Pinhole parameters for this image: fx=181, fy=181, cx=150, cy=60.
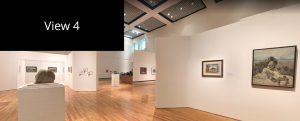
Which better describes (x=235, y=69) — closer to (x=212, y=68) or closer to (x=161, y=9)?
(x=212, y=68)

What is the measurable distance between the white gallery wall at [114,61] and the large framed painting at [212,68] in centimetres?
2024

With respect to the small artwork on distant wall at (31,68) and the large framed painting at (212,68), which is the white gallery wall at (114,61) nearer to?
the small artwork on distant wall at (31,68)

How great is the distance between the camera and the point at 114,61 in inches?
1072

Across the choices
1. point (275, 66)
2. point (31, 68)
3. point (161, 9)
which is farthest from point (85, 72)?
point (275, 66)

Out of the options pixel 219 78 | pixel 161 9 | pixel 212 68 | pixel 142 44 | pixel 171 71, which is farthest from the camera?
pixel 142 44

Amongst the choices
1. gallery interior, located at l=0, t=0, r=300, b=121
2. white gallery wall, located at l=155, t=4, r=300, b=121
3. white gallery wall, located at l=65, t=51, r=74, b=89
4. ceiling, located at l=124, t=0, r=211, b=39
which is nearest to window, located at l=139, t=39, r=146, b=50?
ceiling, located at l=124, t=0, r=211, b=39

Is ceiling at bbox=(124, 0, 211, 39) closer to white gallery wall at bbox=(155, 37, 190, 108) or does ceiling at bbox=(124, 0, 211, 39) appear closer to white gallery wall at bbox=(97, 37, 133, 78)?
white gallery wall at bbox=(155, 37, 190, 108)

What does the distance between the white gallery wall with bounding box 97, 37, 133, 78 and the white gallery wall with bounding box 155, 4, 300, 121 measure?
19506 millimetres

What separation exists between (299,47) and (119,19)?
4.60m

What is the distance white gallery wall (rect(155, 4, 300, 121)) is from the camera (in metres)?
4.46

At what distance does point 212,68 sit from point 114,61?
22.1m

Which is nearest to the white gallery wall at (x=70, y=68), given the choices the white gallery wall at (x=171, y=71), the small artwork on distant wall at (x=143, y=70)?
the small artwork on distant wall at (x=143, y=70)

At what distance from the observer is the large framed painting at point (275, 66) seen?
14.2 feet

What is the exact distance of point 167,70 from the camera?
7.17 metres
